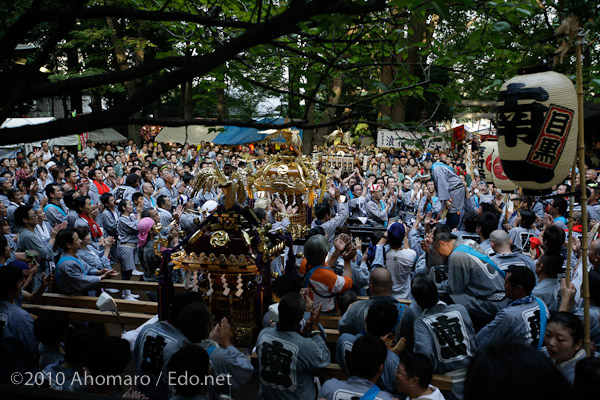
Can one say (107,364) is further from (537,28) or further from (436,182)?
(537,28)

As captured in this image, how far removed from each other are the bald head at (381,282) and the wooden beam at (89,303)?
270cm

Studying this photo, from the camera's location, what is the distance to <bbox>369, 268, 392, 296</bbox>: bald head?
415 centimetres

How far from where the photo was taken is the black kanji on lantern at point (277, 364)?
3.43 meters

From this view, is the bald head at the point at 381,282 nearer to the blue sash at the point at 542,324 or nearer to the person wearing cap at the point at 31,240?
the blue sash at the point at 542,324

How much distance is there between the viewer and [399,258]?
5.66m

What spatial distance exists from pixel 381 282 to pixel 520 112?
2.05 meters

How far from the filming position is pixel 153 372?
3668 mm

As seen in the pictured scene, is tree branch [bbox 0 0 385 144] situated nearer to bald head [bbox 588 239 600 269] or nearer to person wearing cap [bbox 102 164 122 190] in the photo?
bald head [bbox 588 239 600 269]

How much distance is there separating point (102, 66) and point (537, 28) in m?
21.8

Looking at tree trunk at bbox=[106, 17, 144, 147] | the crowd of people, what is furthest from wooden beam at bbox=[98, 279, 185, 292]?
tree trunk at bbox=[106, 17, 144, 147]

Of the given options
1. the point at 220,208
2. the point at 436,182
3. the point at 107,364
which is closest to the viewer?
the point at 107,364

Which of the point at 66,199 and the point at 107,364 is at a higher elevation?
the point at 66,199

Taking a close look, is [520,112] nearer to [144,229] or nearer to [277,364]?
[277,364]

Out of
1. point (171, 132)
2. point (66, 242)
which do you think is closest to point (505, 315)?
point (66, 242)
